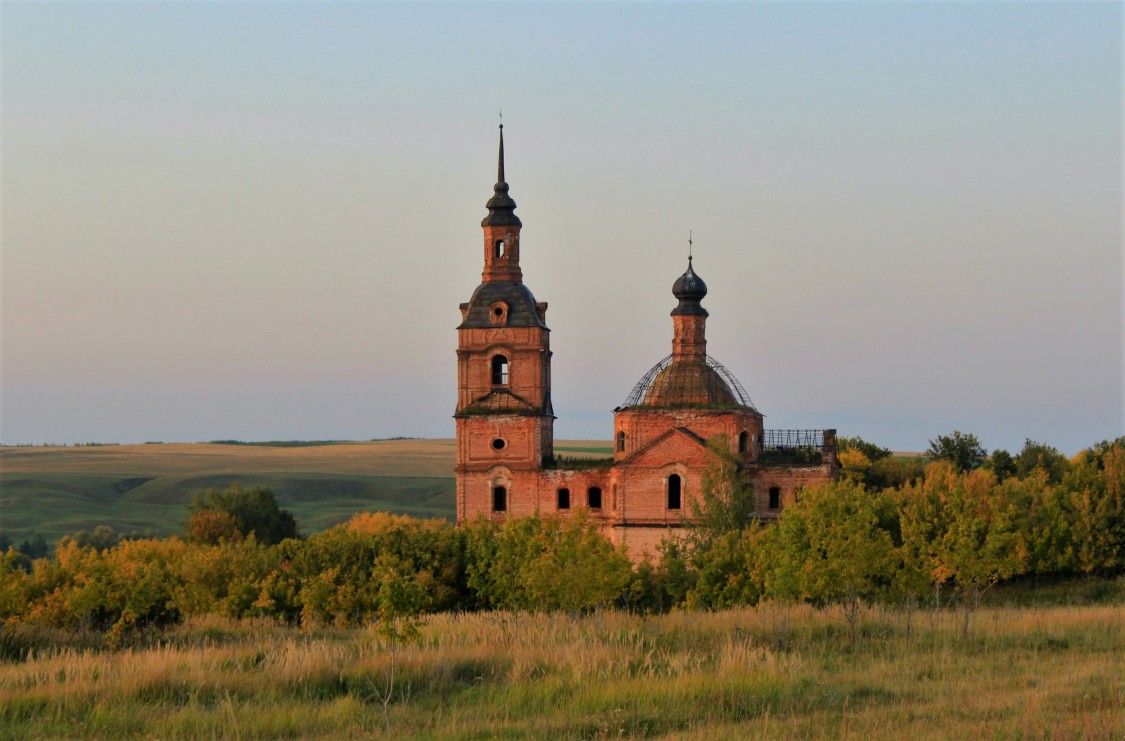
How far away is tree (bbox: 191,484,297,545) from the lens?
67.8 m

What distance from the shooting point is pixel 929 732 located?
12.3 meters

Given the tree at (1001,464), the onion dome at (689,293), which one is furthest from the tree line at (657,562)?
the tree at (1001,464)

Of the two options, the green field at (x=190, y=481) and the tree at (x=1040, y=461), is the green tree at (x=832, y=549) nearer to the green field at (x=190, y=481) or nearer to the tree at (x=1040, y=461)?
the tree at (x=1040, y=461)

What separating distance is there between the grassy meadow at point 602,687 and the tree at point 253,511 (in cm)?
4992

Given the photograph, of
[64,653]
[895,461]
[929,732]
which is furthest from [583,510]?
[895,461]

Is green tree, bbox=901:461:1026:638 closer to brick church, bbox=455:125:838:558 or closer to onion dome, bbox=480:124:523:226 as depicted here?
brick church, bbox=455:125:838:558

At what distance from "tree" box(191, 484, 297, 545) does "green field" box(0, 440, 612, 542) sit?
83.1 ft

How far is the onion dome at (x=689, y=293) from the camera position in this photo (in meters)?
55.0

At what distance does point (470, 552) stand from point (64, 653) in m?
24.5

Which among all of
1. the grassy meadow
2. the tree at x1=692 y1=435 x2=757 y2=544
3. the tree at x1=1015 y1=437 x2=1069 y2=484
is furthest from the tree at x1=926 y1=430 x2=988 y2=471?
the grassy meadow

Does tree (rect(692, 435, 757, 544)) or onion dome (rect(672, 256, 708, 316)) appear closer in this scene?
tree (rect(692, 435, 757, 544))

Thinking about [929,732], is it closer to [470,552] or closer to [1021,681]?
[1021,681]

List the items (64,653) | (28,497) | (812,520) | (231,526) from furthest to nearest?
(28,497) → (231,526) → (812,520) → (64,653)

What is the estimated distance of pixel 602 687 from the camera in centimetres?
1437
